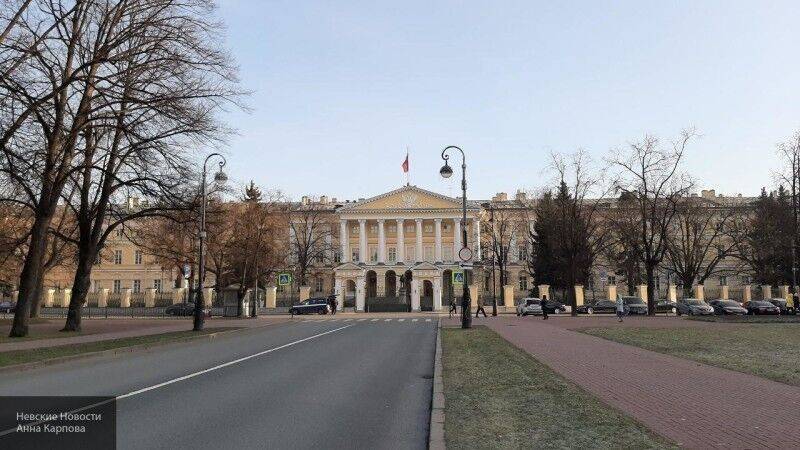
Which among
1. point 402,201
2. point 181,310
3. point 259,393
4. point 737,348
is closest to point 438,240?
point 402,201

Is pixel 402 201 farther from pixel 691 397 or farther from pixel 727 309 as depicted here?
pixel 691 397

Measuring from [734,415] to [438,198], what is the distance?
90.9m

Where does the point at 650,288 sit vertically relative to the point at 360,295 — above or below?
above

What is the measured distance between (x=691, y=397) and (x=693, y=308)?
4619 cm

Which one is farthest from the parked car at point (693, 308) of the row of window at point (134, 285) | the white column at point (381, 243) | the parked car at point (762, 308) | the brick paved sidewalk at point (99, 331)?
the row of window at point (134, 285)

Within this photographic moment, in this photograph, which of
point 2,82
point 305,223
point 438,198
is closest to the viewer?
point 2,82

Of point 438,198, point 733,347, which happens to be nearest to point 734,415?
point 733,347

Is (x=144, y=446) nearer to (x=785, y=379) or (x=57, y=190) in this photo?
(x=785, y=379)

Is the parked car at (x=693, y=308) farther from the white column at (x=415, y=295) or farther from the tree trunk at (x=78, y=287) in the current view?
the tree trunk at (x=78, y=287)

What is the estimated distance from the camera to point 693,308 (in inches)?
2062

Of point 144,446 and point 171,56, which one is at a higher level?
point 171,56

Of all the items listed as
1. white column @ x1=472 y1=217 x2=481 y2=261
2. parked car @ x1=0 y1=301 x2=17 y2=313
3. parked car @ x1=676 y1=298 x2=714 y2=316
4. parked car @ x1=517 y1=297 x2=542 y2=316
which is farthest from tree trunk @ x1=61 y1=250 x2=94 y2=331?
white column @ x1=472 y1=217 x2=481 y2=261

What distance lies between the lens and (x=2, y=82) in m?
21.0

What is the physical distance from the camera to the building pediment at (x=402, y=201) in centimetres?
9944
